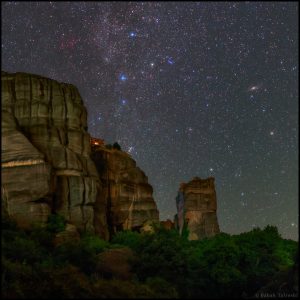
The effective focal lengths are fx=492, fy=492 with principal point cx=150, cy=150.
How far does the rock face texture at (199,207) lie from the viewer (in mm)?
75269

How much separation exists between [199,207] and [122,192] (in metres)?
19.7

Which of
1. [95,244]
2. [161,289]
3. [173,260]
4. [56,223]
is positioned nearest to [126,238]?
[95,244]

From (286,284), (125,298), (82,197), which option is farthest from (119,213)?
(125,298)

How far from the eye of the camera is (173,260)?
39.1 m

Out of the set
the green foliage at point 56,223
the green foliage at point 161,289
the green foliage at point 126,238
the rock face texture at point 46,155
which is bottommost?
the green foliage at point 161,289

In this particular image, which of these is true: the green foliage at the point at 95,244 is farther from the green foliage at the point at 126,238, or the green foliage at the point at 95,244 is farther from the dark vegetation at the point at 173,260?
the green foliage at the point at 126,238

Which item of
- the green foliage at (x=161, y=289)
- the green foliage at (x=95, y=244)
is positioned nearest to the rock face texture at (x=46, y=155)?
the green foliage at (x=95, y=244)

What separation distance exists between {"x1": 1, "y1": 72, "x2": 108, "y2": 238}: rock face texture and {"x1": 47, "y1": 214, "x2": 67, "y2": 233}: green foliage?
2.14 ft

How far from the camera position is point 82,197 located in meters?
49.3

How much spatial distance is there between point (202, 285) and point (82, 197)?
16.0 meters

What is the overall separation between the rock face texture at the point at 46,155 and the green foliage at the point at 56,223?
25.7 inches

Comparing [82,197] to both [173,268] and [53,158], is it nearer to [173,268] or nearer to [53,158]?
[53,158]

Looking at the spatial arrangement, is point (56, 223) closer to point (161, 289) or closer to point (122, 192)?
point (122, 192)

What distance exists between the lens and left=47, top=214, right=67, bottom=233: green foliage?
4412 cm
